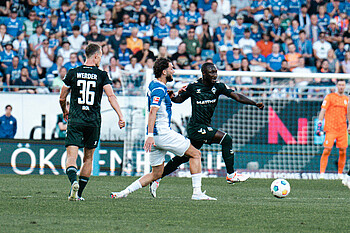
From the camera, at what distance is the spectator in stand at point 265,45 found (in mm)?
20859

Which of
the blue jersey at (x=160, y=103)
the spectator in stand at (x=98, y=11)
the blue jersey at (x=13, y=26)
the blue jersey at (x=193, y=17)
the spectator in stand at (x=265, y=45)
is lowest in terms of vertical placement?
the blue jersey at (x=160, y=103)

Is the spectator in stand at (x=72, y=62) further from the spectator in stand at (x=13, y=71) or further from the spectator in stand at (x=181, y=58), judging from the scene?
the spectator in stand at (x=181, y=58)

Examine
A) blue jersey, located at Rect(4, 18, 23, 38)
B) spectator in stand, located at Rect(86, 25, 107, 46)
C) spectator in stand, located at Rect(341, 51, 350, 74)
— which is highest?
blue jersey, located at Rect(4, 18, 23, 38)

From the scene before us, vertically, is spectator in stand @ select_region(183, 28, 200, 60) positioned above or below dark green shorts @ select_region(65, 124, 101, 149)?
above

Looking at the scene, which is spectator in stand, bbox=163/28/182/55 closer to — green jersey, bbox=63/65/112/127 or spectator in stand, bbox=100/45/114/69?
spectator in stand, bbox=100/45/114/69

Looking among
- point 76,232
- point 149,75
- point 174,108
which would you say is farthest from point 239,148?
point 76,232

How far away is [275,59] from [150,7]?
486cm

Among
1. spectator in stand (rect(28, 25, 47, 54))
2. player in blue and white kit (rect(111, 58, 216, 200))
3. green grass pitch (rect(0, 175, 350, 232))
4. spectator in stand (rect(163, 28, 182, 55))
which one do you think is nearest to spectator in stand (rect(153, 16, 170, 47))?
spectator in stand (rect(163, 28, 182, 55))

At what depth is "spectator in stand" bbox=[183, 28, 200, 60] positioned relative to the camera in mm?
20438

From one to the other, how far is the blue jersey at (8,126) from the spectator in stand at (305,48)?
31.2ft

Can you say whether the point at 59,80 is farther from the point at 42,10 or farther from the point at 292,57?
the point at 292,57

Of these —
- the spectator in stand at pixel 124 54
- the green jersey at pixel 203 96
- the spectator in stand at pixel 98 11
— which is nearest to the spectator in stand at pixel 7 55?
the spectator in stand at pixel 124 54

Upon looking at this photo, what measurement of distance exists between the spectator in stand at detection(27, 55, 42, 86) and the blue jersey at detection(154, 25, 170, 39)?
4031 millimetres

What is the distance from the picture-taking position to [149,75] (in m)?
16.0
